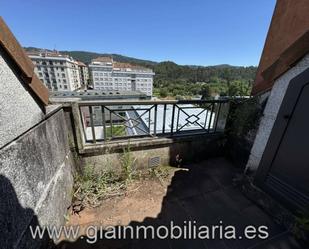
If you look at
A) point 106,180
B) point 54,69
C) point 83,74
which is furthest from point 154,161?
point 83,74

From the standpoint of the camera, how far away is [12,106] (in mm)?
1128

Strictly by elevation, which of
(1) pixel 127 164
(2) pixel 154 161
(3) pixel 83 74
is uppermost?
(3) pixel 83 74

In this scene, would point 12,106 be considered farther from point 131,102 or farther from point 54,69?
point 54,69

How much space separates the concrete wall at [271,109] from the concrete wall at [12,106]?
2.95m

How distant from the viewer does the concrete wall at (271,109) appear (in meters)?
1.80

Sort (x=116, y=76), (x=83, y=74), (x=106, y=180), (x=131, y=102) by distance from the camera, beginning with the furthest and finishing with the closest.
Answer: (x=83, y=74)
(x=116, y=76)
(x=106, y=180)
(x=131, y=102)

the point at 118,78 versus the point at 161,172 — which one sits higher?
the point at 118,78

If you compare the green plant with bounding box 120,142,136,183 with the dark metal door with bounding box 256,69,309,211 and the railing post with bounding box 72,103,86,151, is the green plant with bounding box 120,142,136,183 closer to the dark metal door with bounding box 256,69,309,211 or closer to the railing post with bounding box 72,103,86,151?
the railing post with bounding box 72,103,86,151

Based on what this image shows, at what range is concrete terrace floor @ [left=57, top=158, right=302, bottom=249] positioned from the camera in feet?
5.71

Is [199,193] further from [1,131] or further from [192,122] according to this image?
[1,131]

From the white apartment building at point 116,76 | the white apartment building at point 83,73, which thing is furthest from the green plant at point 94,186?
the white apartment building at point 83,73

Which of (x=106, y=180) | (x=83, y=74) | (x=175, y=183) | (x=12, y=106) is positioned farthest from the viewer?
(x=83, y=74)

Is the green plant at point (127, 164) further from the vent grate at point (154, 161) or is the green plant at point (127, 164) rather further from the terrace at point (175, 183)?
the vent grate at point (154, 161)

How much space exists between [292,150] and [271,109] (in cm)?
62
